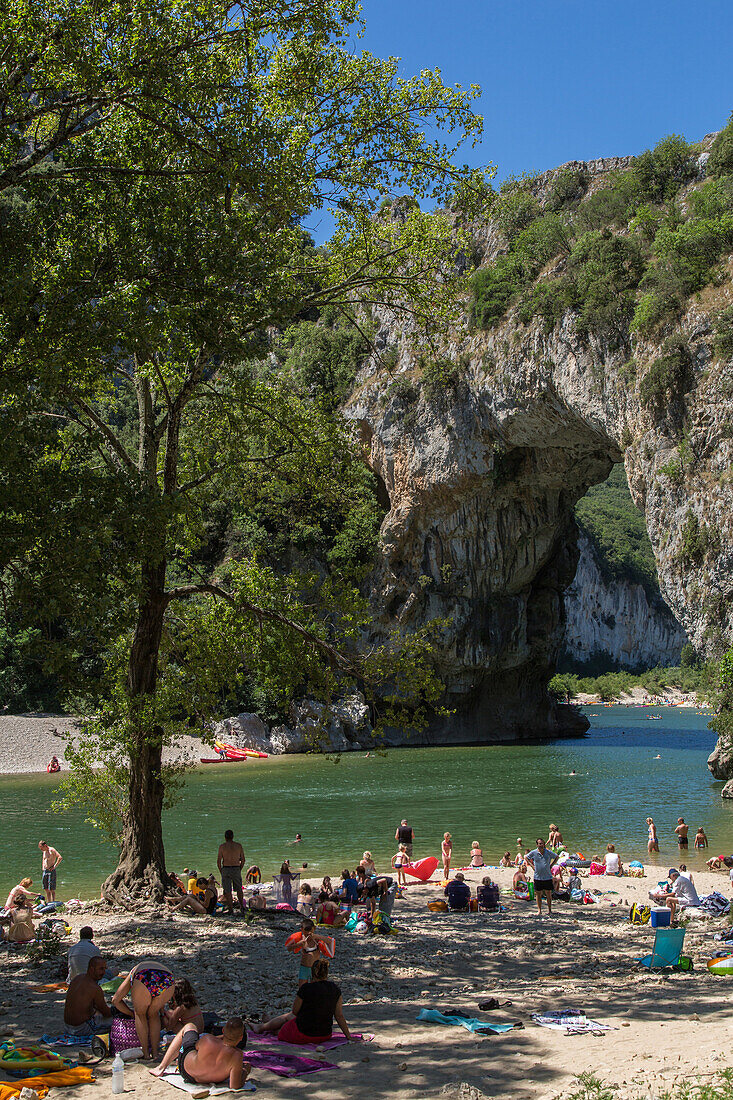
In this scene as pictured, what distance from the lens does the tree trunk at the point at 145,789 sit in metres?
12.6

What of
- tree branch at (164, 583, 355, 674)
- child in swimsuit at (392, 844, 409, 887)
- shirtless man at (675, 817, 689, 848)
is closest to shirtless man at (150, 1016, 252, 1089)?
tree branch at (164, 583, 355, 674)

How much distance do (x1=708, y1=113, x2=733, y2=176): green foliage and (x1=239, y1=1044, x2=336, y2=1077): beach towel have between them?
3260 centimetres

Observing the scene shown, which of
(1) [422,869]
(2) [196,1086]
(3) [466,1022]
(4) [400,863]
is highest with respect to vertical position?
(2) [196,1086]

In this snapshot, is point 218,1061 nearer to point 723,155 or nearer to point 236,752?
point 723,155

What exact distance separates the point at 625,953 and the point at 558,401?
28.8 metres

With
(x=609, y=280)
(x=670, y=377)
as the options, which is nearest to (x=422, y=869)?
(x=670, y=377)

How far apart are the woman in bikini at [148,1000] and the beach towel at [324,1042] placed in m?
0.78

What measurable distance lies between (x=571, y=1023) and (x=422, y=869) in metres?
11.0

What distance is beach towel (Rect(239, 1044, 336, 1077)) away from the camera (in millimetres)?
6312

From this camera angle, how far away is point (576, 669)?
115m

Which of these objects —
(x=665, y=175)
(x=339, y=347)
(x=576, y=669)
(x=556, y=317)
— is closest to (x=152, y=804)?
(x=556, y=317)

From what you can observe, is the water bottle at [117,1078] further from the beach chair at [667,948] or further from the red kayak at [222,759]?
the red kayak at [222,759]

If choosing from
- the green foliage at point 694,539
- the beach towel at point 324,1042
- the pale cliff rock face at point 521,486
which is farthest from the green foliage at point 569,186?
the beach towel at point 324,1042

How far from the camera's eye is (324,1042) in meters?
7.02
